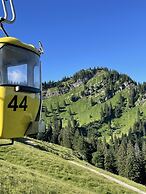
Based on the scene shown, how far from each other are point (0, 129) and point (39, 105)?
2463 millimetres

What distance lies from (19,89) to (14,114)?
963 mm

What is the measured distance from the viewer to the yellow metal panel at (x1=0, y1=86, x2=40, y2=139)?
46.9ft

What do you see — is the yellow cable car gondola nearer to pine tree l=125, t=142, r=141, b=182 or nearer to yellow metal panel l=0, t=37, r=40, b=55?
yellow metal panel l=0, t=37, r=40, b=55

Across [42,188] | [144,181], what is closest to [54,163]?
[42,188]

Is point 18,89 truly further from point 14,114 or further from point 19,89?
point 14,114

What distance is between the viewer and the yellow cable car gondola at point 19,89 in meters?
14.4

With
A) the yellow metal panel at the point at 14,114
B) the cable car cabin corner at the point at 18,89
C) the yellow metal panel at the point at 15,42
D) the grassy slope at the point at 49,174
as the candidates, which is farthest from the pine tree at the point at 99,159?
the yellow metal panel at the point at 15,42

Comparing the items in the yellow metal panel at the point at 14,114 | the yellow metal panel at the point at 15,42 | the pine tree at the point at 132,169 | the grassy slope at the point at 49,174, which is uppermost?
the yellow metal panel at the point at 15,42

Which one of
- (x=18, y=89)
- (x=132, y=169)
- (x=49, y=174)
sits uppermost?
(x=18, y=89)

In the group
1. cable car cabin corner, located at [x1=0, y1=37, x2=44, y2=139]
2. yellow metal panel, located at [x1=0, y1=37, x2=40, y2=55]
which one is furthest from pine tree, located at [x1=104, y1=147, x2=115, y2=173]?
yellow metal panel, located at [x1=0, y1=37, x2=40, y2=55]

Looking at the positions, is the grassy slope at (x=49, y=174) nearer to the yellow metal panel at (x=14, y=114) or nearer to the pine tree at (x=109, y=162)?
the yellow metal panel at (x=14, y=114)

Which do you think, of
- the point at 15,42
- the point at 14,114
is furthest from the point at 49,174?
the point at 15,42

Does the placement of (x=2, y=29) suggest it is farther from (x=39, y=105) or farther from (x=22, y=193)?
(x=22, y=193)

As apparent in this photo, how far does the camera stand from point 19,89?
14.7 m
